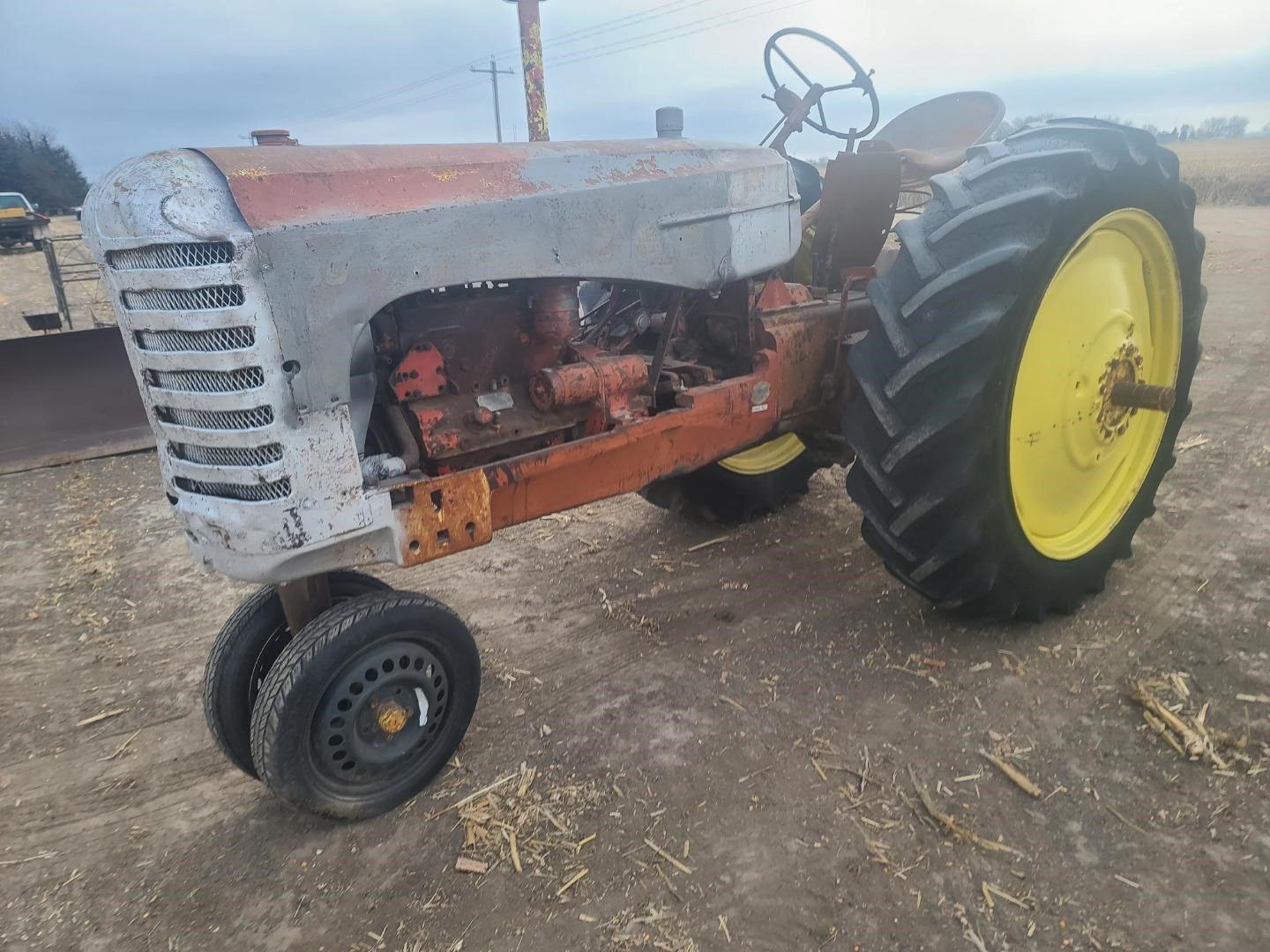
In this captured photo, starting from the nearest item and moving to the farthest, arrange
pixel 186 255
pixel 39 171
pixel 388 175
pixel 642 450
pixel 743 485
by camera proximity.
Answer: pixel 186 255 < pixel 388 175 < pixel 642 450 < pixel 743 485 < pixel 39 171

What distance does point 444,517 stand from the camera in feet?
7.20

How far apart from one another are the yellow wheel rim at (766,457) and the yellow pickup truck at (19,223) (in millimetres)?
22820

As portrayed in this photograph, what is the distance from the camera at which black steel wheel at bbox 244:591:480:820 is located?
6.73ft

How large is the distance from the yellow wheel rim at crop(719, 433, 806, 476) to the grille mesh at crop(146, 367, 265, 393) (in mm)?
2281

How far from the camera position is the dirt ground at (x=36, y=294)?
10.2m

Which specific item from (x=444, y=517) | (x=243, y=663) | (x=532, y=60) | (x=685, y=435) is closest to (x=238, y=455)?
(x=444, y=517)

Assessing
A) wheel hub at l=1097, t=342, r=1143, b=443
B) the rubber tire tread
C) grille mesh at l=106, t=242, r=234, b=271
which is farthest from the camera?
the rubber tire tread

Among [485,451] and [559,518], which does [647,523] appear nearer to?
[559,518]

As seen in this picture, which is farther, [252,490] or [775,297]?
[775,297]

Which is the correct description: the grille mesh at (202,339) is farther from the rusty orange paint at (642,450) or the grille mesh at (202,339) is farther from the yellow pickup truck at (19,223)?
the yellow pickup truck at (19,223)

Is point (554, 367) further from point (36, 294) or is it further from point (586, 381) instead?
point (36, 294)

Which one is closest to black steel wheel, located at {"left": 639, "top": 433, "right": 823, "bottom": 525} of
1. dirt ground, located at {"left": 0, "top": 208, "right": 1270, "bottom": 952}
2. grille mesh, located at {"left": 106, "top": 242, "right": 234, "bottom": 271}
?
dirt ground, located at {"left": 0, "top": 208, "right": 1270, "bottom": 952}

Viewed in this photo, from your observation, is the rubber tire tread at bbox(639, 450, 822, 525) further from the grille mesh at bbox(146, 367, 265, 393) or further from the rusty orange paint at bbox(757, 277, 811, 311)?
the grille mesh at bbox(146, 367, 265, 393)

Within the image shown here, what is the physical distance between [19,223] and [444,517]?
24.5 meters
